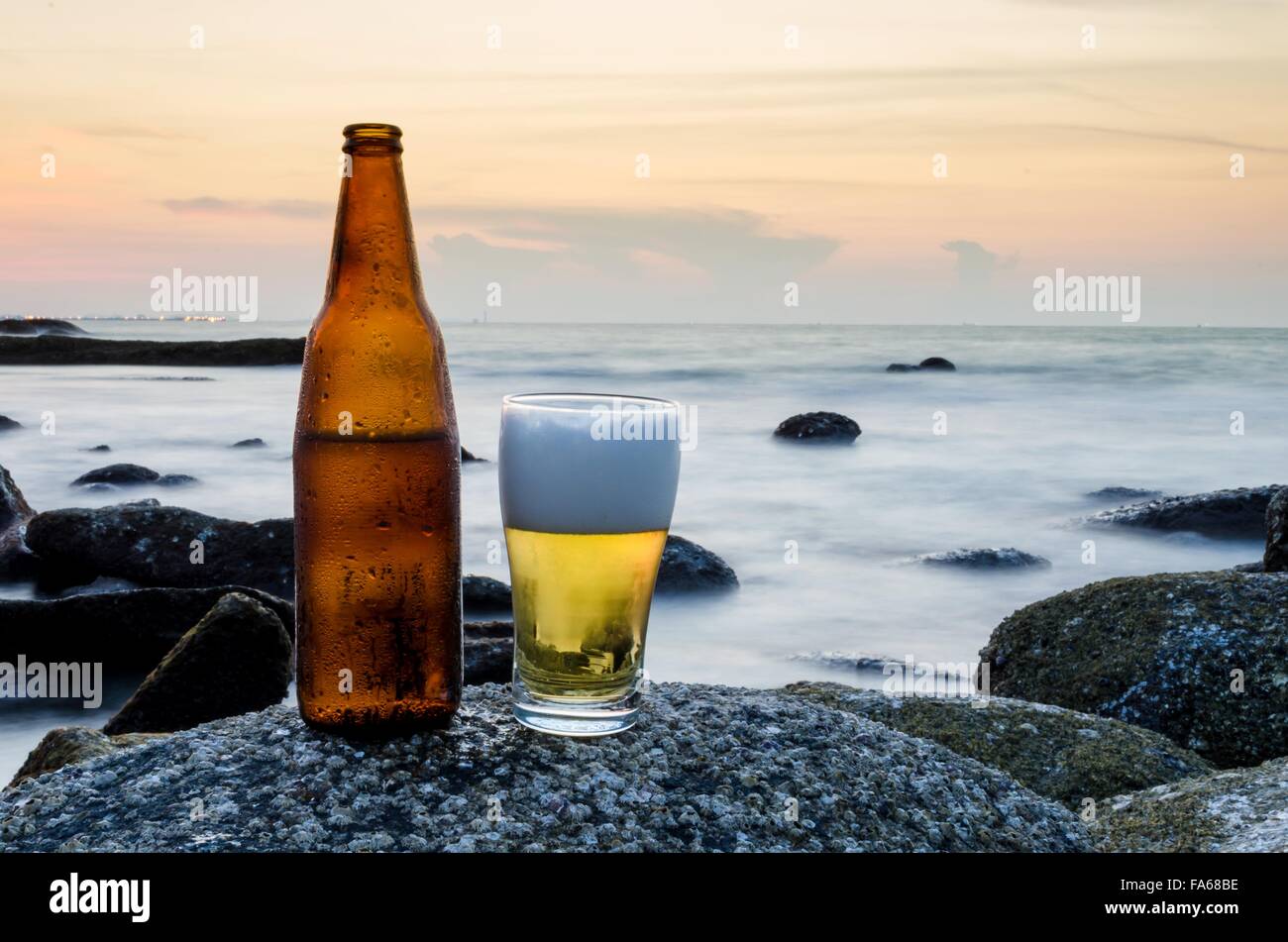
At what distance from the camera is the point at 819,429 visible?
679 inches

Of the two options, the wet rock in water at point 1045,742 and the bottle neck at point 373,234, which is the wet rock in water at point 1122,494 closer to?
the wet rock in water at point 1045,742

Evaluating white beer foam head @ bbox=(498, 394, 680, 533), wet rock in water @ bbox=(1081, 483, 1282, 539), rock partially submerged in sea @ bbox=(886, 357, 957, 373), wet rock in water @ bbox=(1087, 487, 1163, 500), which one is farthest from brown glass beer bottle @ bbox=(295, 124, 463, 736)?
rock partially submerged in sea @ bbox=(886, 357, 957, 373)

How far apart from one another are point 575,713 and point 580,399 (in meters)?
0.66

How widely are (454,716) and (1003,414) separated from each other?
22440mm

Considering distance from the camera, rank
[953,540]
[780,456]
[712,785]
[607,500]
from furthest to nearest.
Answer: [780,456] → [953,540] → [712,785] → [607,500]

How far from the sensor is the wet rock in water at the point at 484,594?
753 cm

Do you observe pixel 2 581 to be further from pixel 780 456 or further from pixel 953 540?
pixel 780 456

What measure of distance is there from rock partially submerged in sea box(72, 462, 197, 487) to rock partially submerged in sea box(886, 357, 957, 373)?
2135 cm

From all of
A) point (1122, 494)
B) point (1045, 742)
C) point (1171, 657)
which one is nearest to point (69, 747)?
point (1045, 742)

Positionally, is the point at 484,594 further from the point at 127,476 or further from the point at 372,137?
the point at 127,476

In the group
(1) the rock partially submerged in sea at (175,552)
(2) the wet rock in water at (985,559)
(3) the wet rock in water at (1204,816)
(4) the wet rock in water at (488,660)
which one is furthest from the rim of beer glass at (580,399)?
(2) the wet rock in water at (985,559)

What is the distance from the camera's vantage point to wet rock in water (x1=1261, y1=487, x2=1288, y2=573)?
276 inches

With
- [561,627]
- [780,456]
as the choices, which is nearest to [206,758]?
[561,627]

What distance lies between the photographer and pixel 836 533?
12312 millimetres
